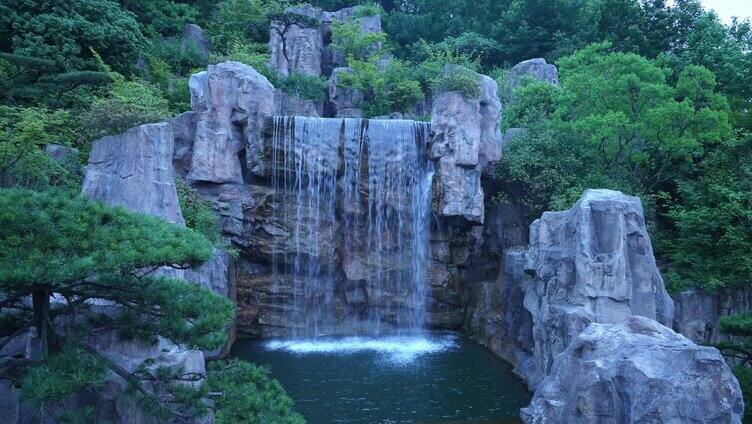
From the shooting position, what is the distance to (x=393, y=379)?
13.9m

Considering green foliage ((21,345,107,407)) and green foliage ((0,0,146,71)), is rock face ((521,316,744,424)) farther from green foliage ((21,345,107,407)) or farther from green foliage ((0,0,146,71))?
green foliage ((0,0,146,71))

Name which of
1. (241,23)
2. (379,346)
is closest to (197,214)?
(379,346)

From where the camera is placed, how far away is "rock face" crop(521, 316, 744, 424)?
756 centimetres

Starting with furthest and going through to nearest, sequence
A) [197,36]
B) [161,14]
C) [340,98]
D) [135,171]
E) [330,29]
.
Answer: [330,29]
[197,36]
[161,14]
[340,98]
[135,171]

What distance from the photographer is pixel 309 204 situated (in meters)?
18.0

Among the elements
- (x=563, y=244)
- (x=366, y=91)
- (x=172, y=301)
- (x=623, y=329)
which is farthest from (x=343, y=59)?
(x=172, y=301)

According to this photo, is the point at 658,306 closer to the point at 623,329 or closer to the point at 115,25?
the point at 623,329

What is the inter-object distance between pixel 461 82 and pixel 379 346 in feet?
27.4

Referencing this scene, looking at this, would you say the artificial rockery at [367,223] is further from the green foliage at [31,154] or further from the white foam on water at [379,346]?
the green foliage at [31,154]

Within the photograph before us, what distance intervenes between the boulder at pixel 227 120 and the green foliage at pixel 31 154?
11.7ft

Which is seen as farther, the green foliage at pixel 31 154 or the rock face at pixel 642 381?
the green foliage at pixel 31 154

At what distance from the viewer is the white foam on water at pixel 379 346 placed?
1612 centimetres

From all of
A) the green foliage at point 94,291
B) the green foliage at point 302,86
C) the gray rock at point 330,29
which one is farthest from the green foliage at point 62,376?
the gray rock at point 330,29

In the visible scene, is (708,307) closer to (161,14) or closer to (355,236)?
(355,236)
